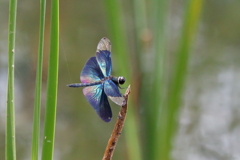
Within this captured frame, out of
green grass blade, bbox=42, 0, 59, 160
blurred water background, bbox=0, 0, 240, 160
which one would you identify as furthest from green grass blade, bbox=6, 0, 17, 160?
blurred water background, bbox=0, 0, 240, 160

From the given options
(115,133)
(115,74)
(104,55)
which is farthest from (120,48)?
(115,74)

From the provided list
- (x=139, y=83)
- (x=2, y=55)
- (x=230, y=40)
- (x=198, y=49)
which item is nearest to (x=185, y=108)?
(x=198, y=49)

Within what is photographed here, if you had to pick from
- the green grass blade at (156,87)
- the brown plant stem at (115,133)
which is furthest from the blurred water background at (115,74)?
the brown plant stem at (115,133)

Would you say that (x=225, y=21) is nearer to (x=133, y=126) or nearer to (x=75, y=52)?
(x=75, y=52)

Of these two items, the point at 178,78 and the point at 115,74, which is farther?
the point at 115,74

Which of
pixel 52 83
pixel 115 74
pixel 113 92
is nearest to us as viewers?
pixel 52 83

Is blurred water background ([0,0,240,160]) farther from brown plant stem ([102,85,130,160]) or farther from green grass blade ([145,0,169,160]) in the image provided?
brown plant stem ([102,85,130,160])

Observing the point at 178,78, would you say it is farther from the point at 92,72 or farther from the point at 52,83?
the point at 52,83

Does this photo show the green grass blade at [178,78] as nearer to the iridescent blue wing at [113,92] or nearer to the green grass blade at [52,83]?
the iridescent blue wing at [113,92]
